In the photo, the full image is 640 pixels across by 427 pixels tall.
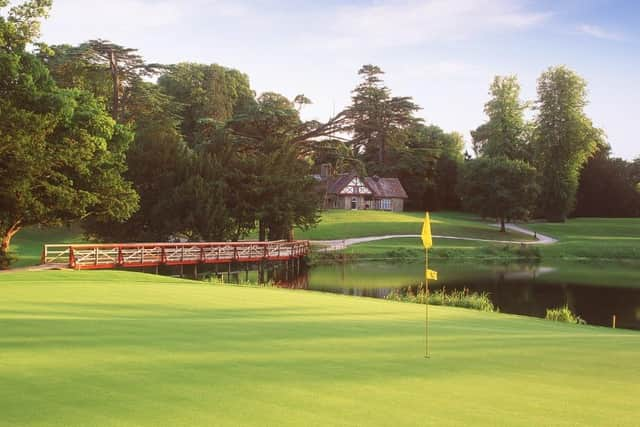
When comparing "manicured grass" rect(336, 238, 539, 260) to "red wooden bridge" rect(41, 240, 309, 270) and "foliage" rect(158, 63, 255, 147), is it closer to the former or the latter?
"red wooden bridge" rect(41, 240, 309, 270)

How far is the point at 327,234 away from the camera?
66375 millimetres

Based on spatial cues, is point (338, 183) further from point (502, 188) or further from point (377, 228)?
point (502, 188)

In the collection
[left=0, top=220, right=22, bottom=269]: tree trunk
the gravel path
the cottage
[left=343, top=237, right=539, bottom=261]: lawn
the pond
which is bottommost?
the pond

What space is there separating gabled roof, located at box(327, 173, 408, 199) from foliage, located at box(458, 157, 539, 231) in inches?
833

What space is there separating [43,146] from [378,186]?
68.5 meters

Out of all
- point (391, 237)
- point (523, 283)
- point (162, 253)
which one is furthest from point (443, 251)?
point (162, 253)

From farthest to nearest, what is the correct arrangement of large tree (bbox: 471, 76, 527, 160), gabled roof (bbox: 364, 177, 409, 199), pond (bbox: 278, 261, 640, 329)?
gabled roof (bbox: 364, 177, 409, 199)
large tree (bbox: 471, 76, 527, 160)
pond (bbox: 278, 261, 640, 329)

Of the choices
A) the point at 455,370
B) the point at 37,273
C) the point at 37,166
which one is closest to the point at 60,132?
the point at 37,166

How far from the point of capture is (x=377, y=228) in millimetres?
71062

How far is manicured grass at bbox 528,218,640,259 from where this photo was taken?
5897cm

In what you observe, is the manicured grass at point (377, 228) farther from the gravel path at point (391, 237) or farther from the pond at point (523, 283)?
the pond at point (523, 283)

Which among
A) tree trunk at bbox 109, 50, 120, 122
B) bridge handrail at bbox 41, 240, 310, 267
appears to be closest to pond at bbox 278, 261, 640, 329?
bridge handrail at bbox 41, 240, 310, 267

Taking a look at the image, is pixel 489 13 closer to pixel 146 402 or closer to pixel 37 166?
pixel 37 166

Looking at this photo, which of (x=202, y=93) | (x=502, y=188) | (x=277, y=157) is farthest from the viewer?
(x=202, y=93)
